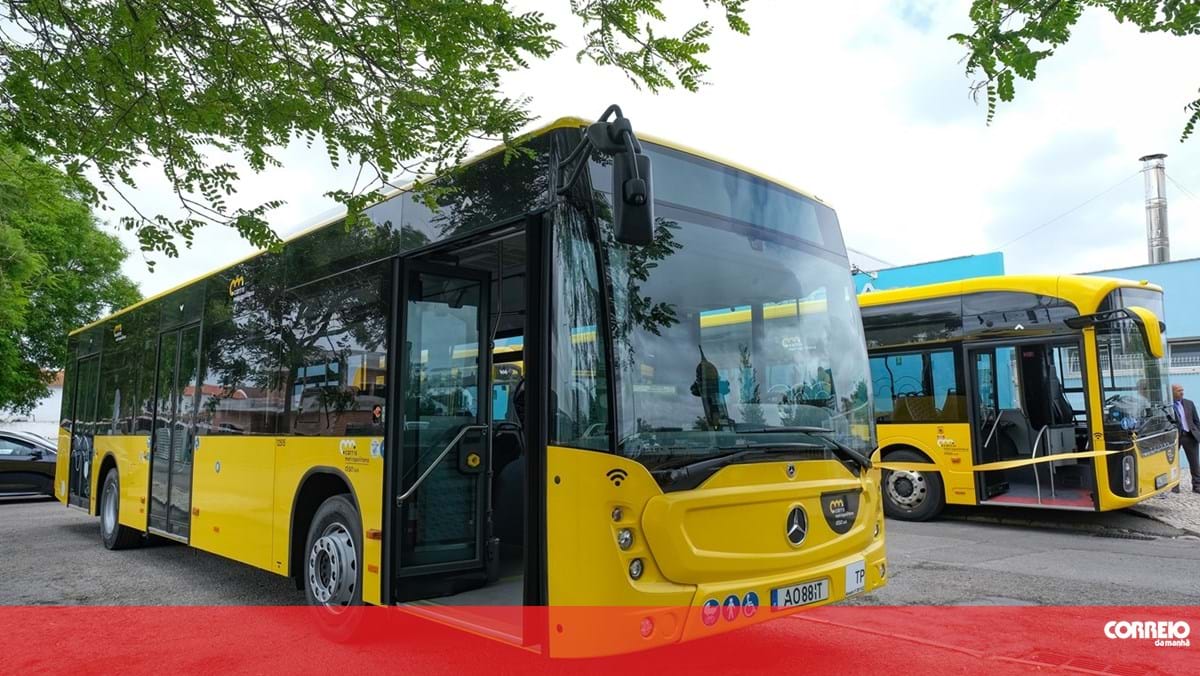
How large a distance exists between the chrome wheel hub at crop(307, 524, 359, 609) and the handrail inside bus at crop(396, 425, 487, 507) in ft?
2.11

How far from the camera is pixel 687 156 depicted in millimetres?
4836

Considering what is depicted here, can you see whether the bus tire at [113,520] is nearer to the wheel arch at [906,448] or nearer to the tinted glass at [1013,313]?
the wheel arch at [906,448]

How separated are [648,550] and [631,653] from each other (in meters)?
1.10

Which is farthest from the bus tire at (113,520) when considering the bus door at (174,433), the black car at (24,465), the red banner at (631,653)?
the black car at (24,465)

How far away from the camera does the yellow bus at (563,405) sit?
13.3 ft

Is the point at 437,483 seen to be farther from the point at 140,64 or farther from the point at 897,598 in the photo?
the point at 897,598

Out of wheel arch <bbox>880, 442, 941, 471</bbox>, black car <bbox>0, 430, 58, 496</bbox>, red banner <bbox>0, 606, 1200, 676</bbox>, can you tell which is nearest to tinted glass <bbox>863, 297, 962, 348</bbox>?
wheel arch <bbox>880, 442, 941, 471</bbox>

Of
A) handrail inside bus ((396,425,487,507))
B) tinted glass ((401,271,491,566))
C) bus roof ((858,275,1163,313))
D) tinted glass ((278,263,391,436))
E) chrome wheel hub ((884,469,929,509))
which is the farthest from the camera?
chrome wheel hub ((884,469,929,509))

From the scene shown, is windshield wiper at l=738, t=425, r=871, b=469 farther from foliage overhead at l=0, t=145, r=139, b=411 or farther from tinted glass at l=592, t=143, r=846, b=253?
foliage overhead at l=0, t=145, r=139, b=411

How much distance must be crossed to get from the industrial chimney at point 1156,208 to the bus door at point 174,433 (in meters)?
32.5

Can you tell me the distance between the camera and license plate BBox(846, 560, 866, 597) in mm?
4844

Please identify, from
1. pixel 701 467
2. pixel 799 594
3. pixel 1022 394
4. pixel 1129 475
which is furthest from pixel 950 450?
pixel 701 467

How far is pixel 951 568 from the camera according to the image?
A: 7.99 m

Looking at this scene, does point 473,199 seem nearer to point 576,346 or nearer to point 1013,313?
point 576,346
